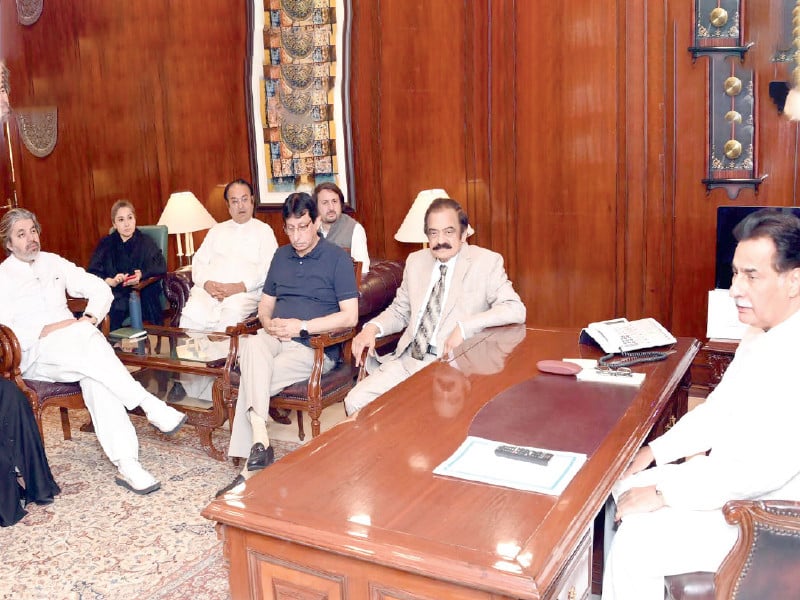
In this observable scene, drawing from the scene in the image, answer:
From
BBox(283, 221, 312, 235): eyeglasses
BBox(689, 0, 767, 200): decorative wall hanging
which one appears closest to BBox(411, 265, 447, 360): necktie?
BBox(283, 221, 312, 235): eyeglasses

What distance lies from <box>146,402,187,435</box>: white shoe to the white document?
→ 276 centimetres

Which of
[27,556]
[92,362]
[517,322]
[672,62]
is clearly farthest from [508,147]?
[27,556]

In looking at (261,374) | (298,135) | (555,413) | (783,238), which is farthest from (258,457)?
(298,135)

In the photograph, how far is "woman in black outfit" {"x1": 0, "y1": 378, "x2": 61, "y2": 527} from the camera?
11.8ft

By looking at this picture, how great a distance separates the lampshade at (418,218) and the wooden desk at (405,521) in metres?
3.08

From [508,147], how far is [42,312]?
121 inches

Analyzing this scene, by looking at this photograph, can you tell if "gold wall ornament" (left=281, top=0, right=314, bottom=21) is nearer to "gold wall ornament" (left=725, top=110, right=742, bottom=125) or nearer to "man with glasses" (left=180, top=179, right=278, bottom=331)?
"man with glasses" (left=180, top=179, right=278, bottom=331)

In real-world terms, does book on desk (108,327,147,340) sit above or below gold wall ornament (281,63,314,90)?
below

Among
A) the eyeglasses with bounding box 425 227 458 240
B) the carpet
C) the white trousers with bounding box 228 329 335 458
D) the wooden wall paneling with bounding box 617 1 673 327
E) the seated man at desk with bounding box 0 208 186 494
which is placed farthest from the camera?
the wooden wall paneling with bounding box 617 1 673 327

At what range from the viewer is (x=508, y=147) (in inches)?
214

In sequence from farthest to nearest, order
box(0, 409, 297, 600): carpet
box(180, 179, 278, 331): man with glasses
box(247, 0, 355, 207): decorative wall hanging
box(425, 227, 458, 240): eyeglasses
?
1. box(247, 0, 355, 207): decorative wall hanging
2. box(180, 179, 278, 331): man with glasses
3. box(425, 227, 458, 240): eyeglasses
4. box(0, 409, 297, 600): carpet

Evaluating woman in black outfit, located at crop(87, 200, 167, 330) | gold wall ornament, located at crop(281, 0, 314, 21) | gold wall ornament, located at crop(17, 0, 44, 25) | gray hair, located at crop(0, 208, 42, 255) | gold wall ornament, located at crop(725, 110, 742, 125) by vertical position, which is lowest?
woman in black outfit, located at crop(87, 200, 167, 330)

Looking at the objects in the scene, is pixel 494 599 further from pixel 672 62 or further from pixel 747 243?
pixel 672 62

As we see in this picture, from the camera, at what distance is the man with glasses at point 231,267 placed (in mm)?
5203
